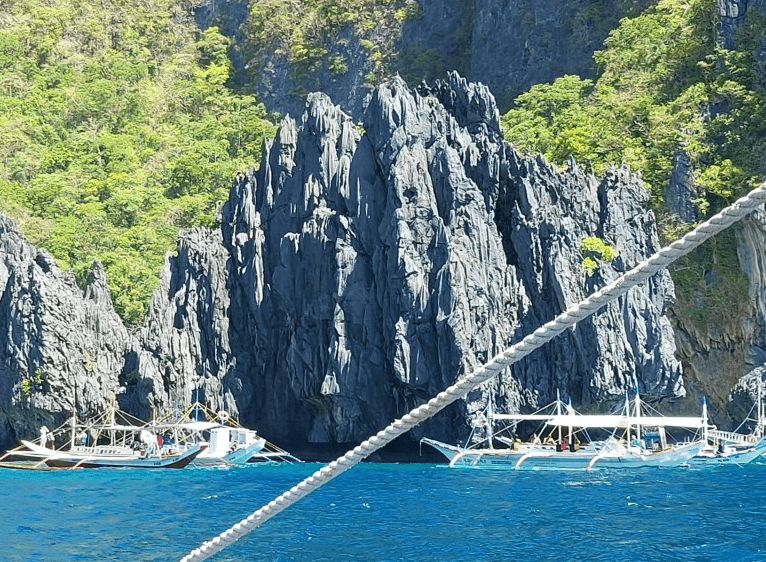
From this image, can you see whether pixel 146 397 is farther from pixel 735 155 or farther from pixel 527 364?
pixel 735 155

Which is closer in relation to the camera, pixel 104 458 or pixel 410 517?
pixel 410 517

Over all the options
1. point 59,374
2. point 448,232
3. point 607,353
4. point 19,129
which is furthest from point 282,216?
point 19,129

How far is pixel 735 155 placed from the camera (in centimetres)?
6062

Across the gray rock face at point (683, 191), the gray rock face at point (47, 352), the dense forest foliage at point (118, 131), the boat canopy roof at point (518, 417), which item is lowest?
the boat canopy roof at point (518, 417)

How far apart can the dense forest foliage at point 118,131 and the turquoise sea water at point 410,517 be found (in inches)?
995

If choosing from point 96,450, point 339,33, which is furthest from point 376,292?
point 339,33

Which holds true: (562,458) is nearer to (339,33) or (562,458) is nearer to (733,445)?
(733,445)

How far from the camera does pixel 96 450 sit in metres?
55.5

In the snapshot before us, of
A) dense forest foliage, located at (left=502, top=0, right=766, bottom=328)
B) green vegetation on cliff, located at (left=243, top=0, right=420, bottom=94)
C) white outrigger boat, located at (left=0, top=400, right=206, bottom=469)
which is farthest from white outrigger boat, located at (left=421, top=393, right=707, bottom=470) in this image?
green vegetation on cliff, located at (left=243, top=0, right=420, bottom=94)

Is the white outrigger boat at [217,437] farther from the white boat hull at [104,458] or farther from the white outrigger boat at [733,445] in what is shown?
the white outrigger boat at [733,445]

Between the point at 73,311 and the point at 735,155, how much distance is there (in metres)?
36.4

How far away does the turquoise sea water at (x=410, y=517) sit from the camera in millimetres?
25156

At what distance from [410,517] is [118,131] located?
61247mm

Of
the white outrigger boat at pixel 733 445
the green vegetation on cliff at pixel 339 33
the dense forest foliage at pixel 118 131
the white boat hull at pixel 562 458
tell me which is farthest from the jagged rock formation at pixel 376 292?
the green vegetation on cliff at pixel 339 33
